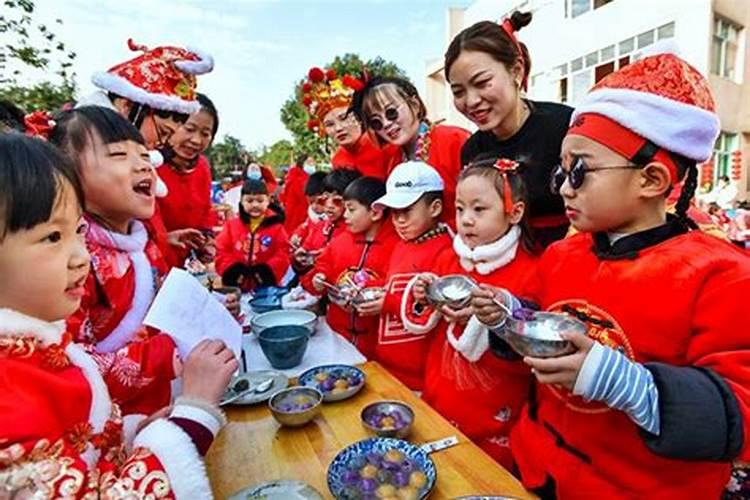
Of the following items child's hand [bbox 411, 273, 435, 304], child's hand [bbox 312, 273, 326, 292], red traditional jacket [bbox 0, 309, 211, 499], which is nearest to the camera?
red traditional jacket [bbox 0, 309, 211, 499]

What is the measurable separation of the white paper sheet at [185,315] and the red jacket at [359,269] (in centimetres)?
129

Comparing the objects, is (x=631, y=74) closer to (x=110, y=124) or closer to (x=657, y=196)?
(x=657, y=196)

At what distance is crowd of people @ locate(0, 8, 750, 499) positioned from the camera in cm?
90

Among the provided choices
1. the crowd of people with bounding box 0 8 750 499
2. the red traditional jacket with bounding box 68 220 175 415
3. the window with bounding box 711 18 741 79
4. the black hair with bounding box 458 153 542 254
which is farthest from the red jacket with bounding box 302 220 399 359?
the window with bounding box 711 18 741 79

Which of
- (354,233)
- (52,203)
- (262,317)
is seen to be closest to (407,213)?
(354,233)

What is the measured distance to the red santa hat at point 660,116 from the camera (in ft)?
4.07

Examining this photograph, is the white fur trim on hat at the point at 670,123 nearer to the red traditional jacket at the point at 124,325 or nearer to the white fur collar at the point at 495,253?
the white fur collar at the point at 495,253

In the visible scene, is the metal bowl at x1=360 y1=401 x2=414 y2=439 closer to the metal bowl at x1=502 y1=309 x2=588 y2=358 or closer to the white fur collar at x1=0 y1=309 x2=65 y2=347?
the metal bowl at x1=502 y1=309 x2=588 y2=358

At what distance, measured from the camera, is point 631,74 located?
4.37 feet

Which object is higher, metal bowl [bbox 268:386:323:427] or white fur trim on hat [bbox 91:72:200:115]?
white fur trim on hat [bbox 91:72:200:115]

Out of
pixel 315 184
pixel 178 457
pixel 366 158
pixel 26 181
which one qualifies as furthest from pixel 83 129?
pixel 315 184

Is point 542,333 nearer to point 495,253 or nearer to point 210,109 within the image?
point 495,253

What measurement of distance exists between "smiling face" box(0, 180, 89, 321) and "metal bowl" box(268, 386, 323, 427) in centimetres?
74

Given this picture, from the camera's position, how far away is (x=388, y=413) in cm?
150
